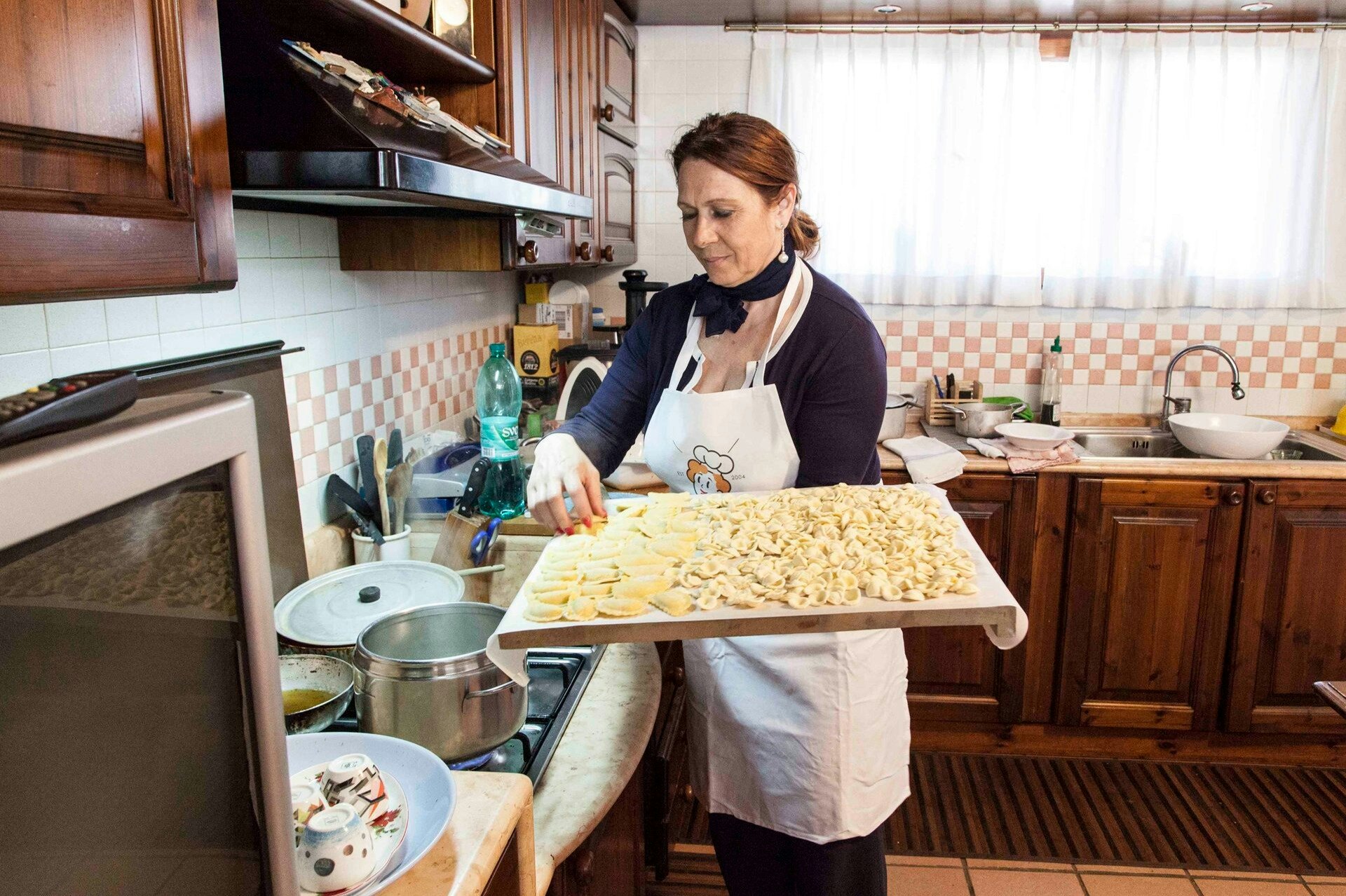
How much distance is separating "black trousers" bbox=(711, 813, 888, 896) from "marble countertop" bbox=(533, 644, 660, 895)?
1.47ft

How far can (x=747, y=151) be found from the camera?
164cm

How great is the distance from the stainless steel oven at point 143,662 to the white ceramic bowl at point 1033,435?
2.60m

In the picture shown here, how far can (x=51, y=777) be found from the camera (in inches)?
16.4

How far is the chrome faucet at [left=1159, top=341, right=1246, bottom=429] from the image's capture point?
3.18 metres

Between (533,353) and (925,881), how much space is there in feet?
6.25

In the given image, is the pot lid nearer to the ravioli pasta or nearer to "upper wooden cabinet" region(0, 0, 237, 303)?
the ravioli pasta

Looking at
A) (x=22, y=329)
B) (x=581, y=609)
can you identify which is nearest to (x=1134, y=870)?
(x=581, y=609)

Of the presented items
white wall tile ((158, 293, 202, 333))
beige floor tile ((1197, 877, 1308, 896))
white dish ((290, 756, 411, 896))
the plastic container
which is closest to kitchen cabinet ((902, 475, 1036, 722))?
the plastic container

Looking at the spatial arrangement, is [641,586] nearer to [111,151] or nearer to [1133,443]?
[111,151]

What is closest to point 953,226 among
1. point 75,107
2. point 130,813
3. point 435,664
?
point 435,664

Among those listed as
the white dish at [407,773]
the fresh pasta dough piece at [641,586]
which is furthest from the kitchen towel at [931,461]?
the white dish at [407,773]

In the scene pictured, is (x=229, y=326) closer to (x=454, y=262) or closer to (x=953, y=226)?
(x=454, y=262)

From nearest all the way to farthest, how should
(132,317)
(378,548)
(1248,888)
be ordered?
(132,317), (378,548), (1248,888)

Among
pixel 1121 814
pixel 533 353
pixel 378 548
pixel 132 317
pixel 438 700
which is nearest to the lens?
pixel 438 700
